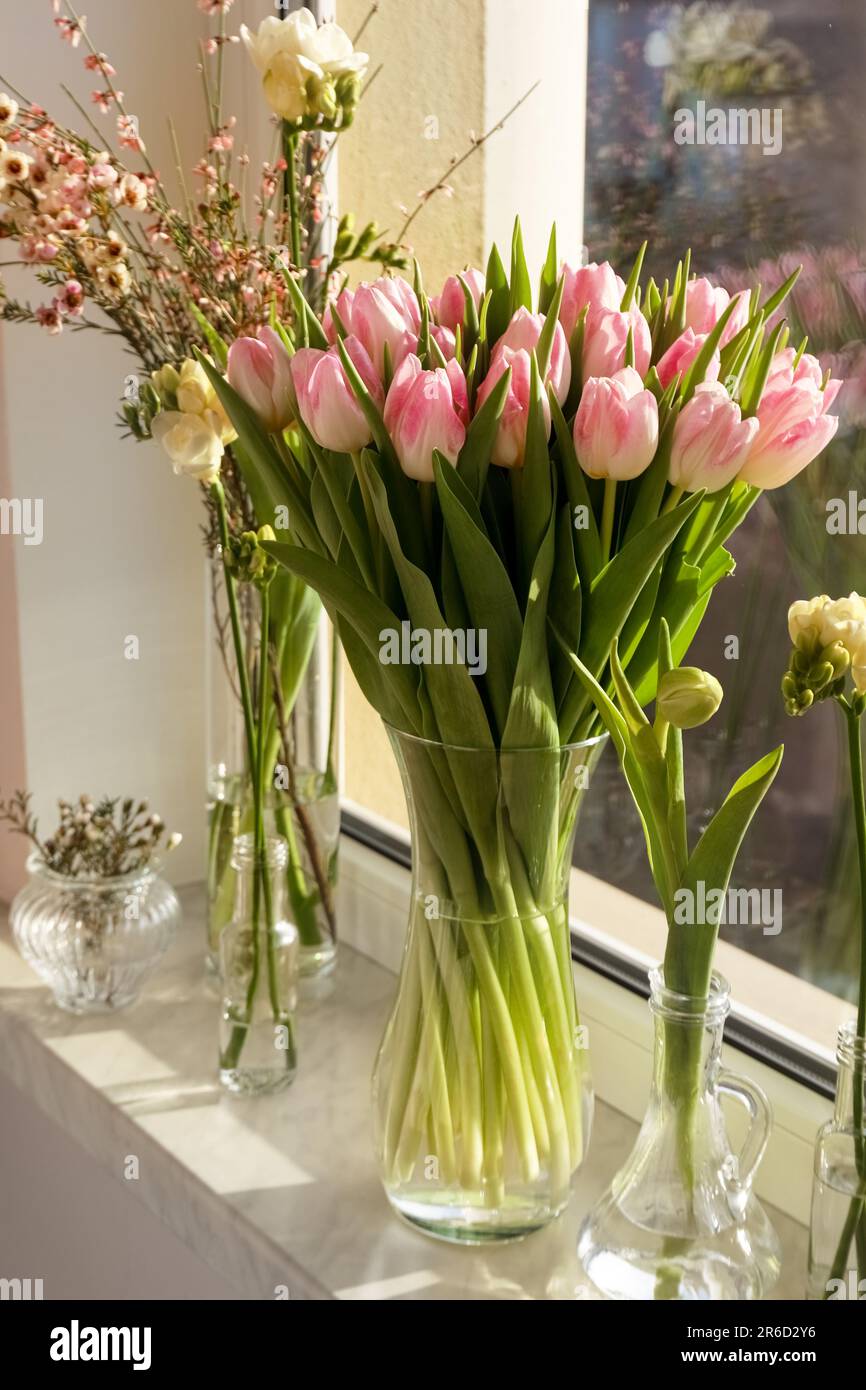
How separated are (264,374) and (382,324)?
0.24 feet

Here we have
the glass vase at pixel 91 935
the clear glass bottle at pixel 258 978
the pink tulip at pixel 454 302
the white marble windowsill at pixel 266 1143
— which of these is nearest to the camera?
the pink tulip at pixel 454 302

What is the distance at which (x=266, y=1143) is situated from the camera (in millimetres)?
901

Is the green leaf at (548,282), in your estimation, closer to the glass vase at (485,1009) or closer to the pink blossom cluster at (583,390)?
the pink blossom cluster at (583,390)

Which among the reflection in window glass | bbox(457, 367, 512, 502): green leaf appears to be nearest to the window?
the reflection in window glass

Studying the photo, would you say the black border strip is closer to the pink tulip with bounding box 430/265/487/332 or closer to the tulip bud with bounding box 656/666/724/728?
the tulip bud with bounding box 656/666/724/728

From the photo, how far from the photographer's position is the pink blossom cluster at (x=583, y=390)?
1.95 ft

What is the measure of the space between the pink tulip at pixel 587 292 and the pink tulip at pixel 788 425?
0.08 m

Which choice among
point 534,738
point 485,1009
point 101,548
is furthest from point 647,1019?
point 101,548

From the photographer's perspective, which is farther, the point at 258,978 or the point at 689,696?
the point at 258,978

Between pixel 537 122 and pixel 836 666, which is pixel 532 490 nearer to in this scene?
pixel 836 666

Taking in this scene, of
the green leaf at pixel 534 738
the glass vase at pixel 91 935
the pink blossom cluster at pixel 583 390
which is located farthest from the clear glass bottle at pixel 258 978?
the pink blossom cluster at pixel 583 390
